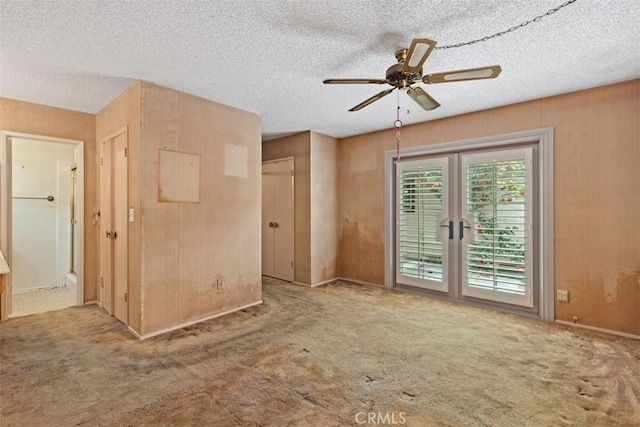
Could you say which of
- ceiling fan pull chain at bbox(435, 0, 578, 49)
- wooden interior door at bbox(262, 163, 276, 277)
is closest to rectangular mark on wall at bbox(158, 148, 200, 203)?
wooden interior door at bbox(262, 163, 276, 277)

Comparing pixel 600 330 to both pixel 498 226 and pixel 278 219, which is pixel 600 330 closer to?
pixel 498 226

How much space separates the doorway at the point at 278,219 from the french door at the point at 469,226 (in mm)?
1721

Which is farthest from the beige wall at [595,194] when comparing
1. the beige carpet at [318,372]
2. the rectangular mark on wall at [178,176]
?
the rectangular mark on wall at [178,176]

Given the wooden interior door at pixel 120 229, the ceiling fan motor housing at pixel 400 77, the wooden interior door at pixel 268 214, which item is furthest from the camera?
the wooden interior door at pixel 268 214

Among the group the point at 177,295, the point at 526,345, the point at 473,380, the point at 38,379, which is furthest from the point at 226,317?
the point at 526,345

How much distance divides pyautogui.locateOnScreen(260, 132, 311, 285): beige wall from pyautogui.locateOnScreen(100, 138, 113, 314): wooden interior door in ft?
8.21

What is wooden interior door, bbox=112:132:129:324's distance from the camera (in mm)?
3199

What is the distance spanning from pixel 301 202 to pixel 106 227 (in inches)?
103

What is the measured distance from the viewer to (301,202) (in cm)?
500

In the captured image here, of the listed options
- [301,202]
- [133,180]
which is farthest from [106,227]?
[301,202]

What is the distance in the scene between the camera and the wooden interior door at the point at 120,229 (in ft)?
10.5

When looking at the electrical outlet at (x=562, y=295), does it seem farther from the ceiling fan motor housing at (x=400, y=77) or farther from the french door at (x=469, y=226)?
the ceiling fan motor housing at (x=400, y=77)

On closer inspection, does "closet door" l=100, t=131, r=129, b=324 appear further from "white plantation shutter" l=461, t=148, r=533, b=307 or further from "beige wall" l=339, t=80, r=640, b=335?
"beige wall" l=339, t=80, r=640, b=335

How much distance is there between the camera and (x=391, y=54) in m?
2.46
